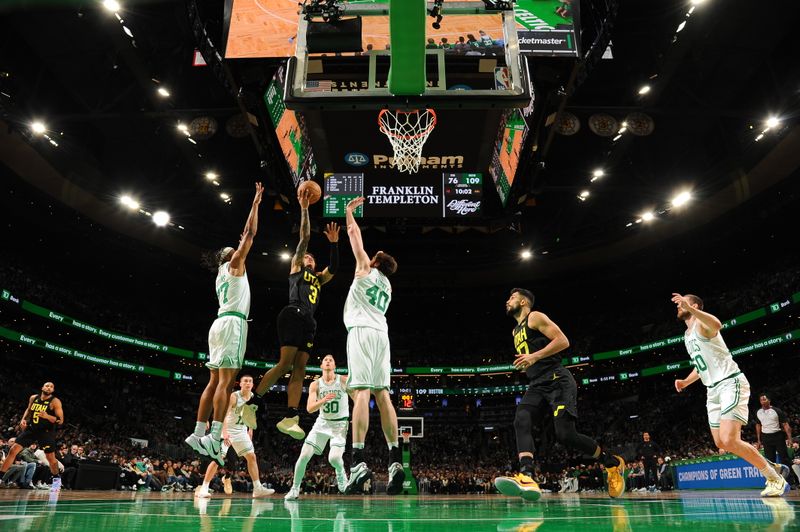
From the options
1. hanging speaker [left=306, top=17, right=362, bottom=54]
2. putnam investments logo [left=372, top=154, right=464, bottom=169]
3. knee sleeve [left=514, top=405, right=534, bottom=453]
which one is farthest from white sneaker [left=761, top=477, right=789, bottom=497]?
putnam investments logo [left=372, top=154, right=464, bottom=169]

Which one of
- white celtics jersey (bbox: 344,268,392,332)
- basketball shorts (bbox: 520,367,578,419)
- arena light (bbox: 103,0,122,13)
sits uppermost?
arena light (bbox: 103,0,122,13)

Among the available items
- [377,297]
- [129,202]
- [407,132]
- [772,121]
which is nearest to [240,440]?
[377,297]

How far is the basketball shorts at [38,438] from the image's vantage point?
10859 mm

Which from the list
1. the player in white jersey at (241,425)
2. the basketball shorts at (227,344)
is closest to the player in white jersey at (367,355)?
the basketball shorts at (227,344)

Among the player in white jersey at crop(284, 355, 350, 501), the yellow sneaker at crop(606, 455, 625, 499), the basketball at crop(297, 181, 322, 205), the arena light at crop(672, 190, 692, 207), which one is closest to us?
the basketball at crop(297, 181, 322, 205)

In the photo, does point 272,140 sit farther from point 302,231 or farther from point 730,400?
point 730,400

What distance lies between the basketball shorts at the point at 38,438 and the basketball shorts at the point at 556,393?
9861 millimetres

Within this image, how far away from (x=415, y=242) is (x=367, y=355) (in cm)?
2242

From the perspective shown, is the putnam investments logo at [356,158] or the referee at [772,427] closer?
the referee at [772,427]

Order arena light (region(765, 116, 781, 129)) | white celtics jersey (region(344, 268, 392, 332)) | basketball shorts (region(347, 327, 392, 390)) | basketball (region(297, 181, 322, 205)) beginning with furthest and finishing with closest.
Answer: arena light (region(765, 116, 781, 129))
basketball (region(297, 181, 322, 205))
white celtics jersey (region(344, 268, 392, 332))
basketball shorts (region(347, 327, 392, 390))

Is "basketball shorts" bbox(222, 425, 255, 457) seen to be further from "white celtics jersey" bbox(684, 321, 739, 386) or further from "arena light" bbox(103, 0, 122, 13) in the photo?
"arena light" bbox(103, 0, 122, 13)

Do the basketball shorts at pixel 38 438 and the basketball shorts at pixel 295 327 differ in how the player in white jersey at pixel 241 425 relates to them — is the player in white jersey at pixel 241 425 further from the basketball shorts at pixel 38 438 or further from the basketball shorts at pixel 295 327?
the basketball shorts at pixel 38 438

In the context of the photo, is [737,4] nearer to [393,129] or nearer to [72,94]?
[393,129]

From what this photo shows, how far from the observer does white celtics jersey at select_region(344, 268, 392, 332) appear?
558cm
